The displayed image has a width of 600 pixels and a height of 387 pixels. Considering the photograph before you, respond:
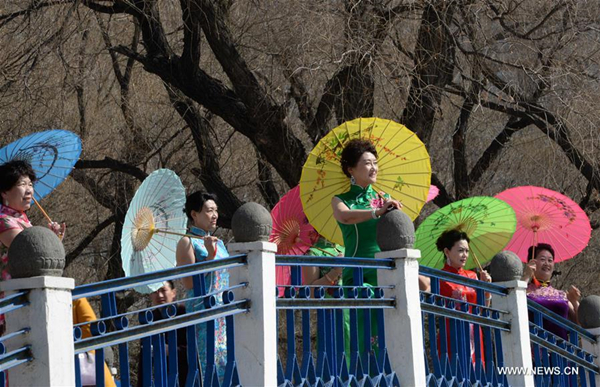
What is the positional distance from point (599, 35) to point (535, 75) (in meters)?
0.99

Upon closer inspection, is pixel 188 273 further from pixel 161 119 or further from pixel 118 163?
pixel 161 119

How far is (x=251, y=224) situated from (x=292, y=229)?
9.38 ft

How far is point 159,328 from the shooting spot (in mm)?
4613

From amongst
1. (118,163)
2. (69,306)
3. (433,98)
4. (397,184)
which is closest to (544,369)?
(397,184)

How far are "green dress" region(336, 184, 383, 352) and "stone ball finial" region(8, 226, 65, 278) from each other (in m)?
2.46

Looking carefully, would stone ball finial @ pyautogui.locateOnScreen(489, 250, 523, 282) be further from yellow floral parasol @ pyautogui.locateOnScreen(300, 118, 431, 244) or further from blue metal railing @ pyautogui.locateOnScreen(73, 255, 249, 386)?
blue metal railing @ pyautogui.locateOnScreen(73, 255, 249, 386)

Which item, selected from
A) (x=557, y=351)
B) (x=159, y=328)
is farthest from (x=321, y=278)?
(x=159, y=328)

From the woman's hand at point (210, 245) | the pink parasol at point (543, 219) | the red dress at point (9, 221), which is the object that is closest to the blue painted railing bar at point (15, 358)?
the red dress at point (9, 221)

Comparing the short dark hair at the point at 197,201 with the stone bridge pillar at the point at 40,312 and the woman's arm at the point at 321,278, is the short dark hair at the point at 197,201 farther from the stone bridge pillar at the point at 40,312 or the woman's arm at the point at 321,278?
the stone bridge pillar at the point at 40,312

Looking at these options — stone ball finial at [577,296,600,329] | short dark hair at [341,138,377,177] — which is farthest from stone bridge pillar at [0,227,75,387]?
stone ball finial at [577,296,600,329]

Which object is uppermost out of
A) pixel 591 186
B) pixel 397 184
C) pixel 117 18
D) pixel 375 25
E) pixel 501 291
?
pixel 117 18

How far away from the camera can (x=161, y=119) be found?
43.2 feet

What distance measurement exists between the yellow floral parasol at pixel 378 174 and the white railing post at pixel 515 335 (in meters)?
0.80

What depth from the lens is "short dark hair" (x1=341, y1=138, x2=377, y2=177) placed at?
6613mm
